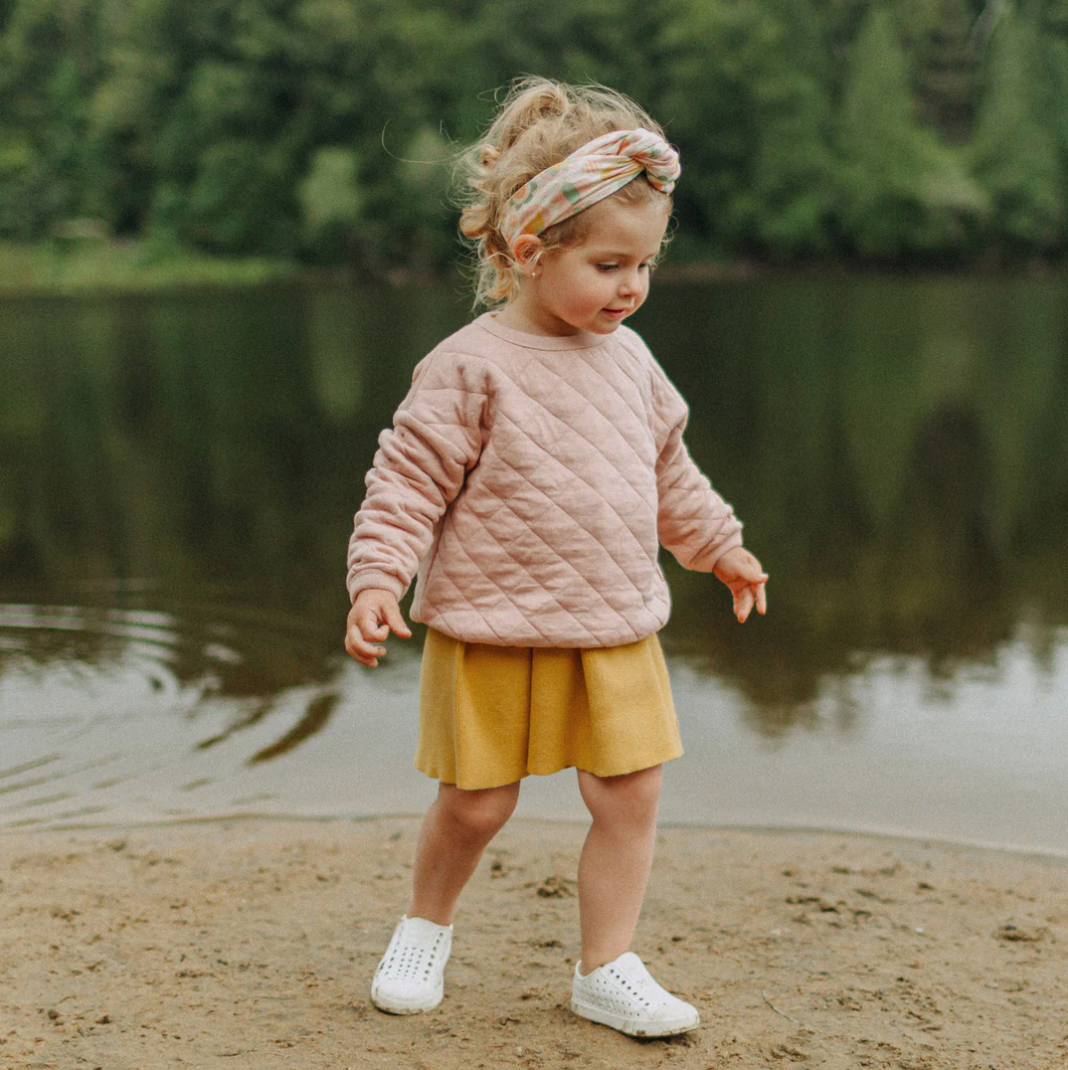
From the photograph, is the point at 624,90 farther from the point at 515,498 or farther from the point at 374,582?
the point at 374,582

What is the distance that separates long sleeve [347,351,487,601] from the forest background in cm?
4082

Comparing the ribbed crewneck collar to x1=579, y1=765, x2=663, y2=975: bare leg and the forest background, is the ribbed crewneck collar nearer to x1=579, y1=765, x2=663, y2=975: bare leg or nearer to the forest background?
x1=579, y1=765, x2=663, y2=975: bare leg

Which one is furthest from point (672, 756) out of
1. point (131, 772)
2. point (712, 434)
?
point (712, 434)

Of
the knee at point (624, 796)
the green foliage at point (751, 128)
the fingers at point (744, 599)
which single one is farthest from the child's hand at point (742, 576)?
the green foliage at point (751, 128)

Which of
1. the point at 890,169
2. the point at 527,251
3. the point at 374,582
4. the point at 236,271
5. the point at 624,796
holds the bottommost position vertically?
the point at 236,271

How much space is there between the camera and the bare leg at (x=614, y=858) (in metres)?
2.30

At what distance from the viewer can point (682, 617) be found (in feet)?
16.6

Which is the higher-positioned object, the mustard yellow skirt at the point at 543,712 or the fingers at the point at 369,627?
the fingers at the point at 369,627

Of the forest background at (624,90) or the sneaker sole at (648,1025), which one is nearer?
the sneaker sole at (648,1025)

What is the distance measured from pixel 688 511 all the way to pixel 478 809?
0.61 meters

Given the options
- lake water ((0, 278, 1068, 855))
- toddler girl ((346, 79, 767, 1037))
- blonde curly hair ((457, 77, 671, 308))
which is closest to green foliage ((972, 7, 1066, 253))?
lake water ((0, 278, 1068, 855))

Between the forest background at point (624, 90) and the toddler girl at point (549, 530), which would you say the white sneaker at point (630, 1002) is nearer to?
the toddler girl at point (549, 530)

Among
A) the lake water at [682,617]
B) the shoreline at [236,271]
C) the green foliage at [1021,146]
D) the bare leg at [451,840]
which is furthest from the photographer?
the green foliage at [1021,146]

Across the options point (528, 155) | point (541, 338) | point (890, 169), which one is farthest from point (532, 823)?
point (890, 169)
